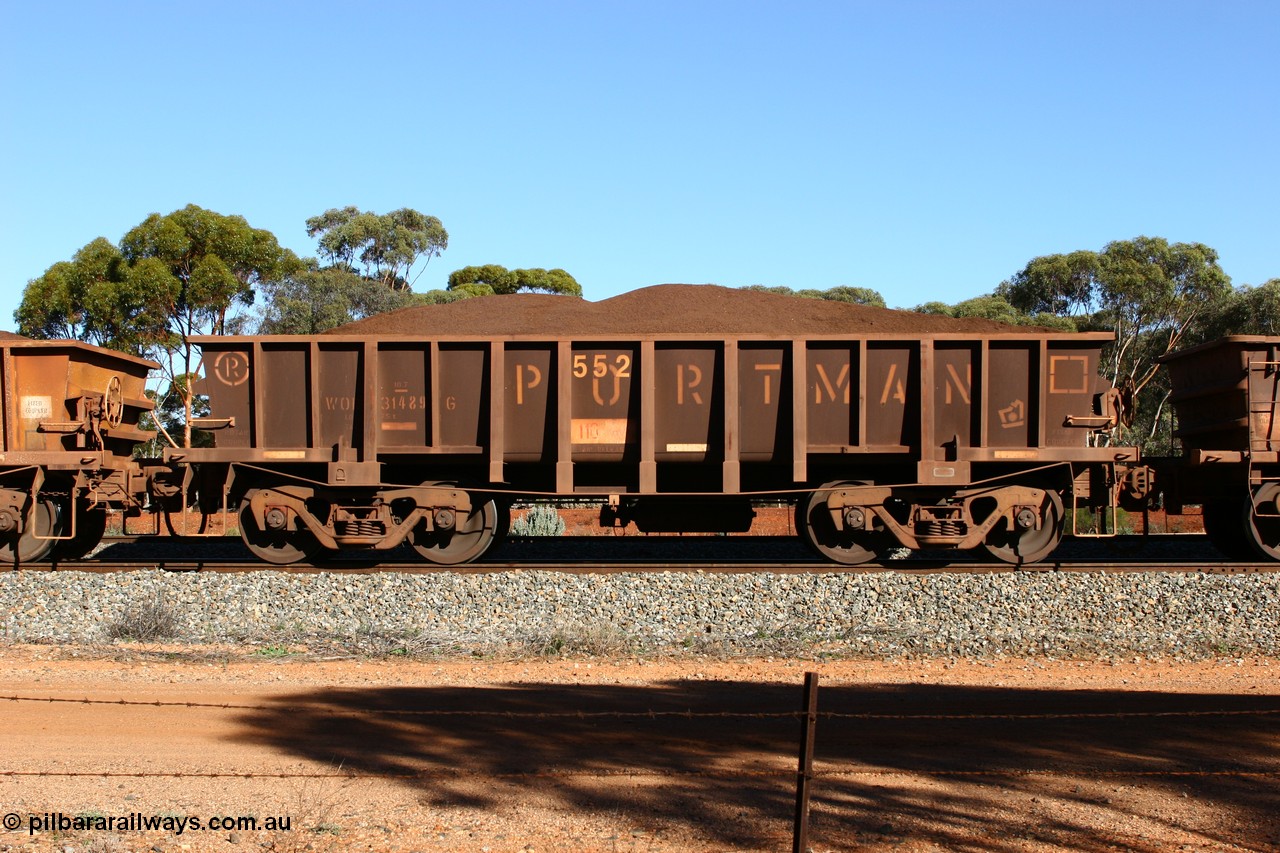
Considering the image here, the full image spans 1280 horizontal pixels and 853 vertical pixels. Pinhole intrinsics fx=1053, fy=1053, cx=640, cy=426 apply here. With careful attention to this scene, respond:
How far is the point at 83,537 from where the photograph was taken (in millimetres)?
14438

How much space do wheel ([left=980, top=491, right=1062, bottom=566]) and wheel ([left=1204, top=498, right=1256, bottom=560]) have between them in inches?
92.4

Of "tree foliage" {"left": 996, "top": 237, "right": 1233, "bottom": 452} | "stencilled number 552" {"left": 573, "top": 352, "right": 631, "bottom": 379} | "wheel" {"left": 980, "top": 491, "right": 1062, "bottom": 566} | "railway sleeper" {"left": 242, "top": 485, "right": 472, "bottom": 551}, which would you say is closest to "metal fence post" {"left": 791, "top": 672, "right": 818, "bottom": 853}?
"stencilled number 552" {"left": 573, "top": 352, "right": 631, "bottom": 379}

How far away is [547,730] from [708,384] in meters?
6.84

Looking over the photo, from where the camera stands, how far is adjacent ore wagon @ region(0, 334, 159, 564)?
13.3 m

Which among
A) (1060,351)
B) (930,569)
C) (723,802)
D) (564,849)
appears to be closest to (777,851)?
(723,802)

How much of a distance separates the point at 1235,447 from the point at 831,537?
5185mm

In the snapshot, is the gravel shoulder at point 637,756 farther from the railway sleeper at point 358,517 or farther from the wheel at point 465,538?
the wheel at point 465,538

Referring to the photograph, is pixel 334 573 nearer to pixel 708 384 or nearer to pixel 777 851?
pixel 708 384

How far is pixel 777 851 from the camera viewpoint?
17.3 ft

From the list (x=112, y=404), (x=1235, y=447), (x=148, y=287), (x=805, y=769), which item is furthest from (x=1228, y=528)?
(x=148, y=287)

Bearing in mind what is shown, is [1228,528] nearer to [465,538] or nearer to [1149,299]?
[465,538]

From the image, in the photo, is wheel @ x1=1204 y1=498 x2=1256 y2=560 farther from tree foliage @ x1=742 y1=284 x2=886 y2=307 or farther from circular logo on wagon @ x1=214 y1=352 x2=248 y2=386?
tree foliage @ x1=742 y1=284 x2=886 y2=307

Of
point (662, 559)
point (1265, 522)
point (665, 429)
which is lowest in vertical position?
point (662, 559)

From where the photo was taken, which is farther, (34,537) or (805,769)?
(34,537)
